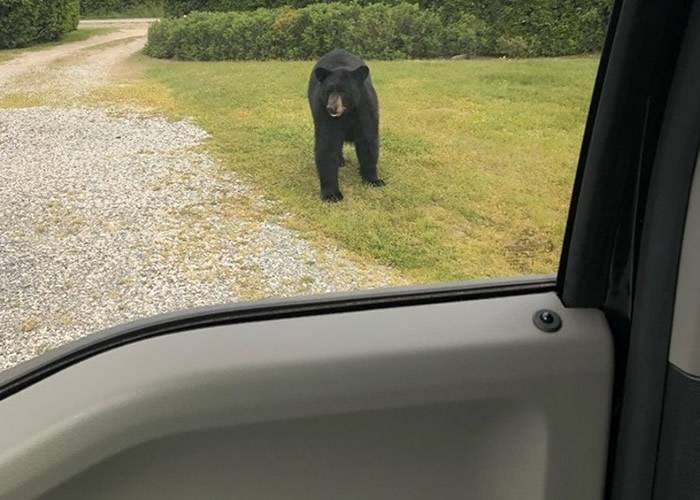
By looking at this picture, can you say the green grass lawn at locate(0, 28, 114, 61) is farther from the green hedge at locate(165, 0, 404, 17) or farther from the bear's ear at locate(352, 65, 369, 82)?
the bear's ear at locate(352, 65, 369, 82)

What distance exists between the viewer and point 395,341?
1032 millimetres

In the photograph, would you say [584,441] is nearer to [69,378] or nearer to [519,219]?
[519,219]

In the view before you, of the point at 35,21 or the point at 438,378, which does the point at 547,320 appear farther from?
the point at 35,21

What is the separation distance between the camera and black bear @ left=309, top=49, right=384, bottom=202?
1.22m

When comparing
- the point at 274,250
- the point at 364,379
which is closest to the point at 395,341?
the point at 364,379

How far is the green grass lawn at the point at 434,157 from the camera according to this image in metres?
1.14

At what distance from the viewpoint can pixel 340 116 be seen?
1446 mm

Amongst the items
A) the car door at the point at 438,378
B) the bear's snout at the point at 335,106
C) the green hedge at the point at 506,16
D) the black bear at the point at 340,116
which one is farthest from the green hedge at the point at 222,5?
the car door at the point at 438,378

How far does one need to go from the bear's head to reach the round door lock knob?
0.48 meters

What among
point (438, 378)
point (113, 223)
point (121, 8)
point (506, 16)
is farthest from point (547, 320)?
point (121, 8)

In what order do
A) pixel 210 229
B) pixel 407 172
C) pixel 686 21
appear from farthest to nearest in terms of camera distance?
pixel 407 172 < pixel 210 229 < pixel 686 21

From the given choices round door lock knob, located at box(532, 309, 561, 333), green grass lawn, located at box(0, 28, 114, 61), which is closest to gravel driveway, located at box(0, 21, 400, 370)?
green grass lawn, located at box(0, 28, 114, 61)

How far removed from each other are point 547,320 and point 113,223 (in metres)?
0.66

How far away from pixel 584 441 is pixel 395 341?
1.03 feet
